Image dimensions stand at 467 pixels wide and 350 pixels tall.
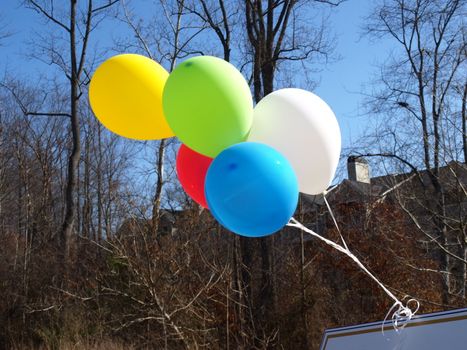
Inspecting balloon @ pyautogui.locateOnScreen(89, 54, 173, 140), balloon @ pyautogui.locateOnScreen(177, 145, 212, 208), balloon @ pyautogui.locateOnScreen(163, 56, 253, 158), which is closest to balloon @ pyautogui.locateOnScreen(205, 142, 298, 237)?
balloon @ pyautogui.locateOnScreen(163, 56, 253, 158)

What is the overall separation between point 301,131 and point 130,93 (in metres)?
1.03

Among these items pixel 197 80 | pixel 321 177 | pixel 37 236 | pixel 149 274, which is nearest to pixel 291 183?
pixel 321 177

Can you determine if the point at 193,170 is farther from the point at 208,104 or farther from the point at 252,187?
the point at 252,187

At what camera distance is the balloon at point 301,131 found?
317 centimetres

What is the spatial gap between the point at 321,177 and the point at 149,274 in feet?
18.5

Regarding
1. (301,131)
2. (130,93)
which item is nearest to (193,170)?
(130,93)

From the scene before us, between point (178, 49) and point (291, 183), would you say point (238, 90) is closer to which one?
point (291, 183)

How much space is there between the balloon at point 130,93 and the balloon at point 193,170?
0.23m

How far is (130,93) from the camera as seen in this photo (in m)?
3.36

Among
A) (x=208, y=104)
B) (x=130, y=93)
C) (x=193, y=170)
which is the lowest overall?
(x=193, y=170)

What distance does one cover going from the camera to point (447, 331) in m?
2.78

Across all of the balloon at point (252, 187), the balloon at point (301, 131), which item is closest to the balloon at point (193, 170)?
the balloon at point (301, 131)

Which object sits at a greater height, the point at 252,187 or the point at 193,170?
the point at 193,170

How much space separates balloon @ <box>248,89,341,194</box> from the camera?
3.17 meters
